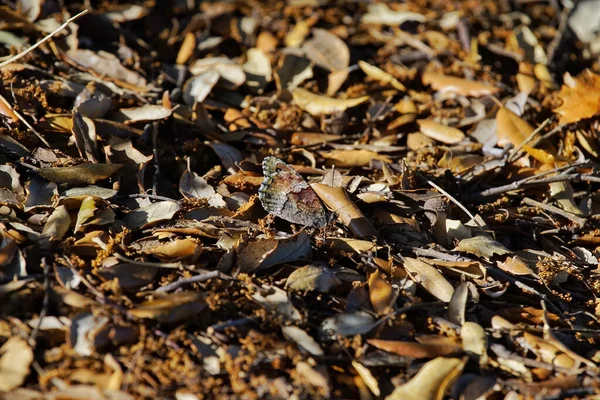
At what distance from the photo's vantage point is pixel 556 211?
7.04ft

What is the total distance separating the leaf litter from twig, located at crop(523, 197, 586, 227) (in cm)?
1

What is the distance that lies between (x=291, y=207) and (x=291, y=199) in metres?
0.03

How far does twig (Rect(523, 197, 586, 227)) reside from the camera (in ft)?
6.93

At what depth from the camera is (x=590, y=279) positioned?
194cm

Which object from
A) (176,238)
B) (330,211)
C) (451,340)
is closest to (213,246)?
(176,238)

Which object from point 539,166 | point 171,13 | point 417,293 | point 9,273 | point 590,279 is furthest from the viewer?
point 171,13

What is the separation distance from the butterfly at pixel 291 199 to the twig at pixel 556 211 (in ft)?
2.65

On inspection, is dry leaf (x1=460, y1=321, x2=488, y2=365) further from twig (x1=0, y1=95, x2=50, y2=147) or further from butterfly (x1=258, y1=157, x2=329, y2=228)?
twig (x1=0, y1=95, x2=50, y2=147)

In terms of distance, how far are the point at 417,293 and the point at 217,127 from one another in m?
1.08

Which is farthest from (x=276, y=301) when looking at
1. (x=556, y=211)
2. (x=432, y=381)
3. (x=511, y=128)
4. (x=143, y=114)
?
(x=511, y=128)

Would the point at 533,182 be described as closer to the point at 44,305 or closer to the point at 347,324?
the point at 347,324

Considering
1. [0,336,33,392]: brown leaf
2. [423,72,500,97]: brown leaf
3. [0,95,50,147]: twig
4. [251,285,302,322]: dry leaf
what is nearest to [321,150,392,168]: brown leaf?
[423,72,500,97]: brown leaf

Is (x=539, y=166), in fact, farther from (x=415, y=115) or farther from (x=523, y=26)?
(x=523, y=26)

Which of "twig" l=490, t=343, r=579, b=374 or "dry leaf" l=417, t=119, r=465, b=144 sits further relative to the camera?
"dry leaf" l=417, t=119, r=465, b=144
